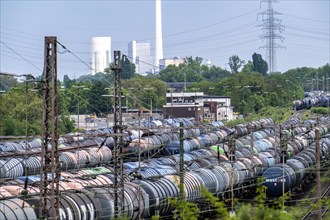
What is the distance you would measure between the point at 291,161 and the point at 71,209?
1828cm

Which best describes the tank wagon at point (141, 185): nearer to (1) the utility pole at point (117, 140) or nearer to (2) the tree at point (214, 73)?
(1) the utility pole at point (117, 140)

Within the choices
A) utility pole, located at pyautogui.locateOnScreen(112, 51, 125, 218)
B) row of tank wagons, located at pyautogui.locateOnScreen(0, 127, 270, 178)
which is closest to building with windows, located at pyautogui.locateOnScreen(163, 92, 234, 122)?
row of tank wagons, located at pyautogui.locateOnScreen(0, 127, 270, 178)

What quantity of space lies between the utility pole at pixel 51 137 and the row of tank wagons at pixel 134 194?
1.08 meters

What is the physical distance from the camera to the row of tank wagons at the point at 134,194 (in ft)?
69.5

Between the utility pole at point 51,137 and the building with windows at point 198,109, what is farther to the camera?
the building with windows at point 198,109

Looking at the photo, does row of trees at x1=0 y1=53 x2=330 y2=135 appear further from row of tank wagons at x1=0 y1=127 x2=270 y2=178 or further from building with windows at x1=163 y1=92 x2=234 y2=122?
row of tank wagons at x1=0 y1=127 x2=270 y2=178

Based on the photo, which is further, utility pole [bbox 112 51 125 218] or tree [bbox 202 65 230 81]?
tree [bbox 202 65 230 81]

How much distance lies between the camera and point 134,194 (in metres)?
25.0

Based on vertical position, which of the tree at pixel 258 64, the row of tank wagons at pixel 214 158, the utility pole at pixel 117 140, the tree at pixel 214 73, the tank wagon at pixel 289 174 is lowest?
the tank wagon at pixel 289 174

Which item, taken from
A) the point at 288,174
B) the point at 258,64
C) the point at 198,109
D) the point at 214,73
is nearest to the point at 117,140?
the point at 288,174

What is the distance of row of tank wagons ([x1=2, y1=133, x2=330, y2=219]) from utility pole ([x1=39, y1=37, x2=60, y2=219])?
1.08 m

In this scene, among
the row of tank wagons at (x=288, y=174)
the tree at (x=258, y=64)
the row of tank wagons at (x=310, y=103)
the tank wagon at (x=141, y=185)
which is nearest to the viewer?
the tank wagon at (x=141, y=185)

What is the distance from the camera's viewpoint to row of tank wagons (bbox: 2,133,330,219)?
21.2 m

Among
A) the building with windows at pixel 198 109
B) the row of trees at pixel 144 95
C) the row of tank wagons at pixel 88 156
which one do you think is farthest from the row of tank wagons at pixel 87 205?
the building with windows at pixel 198 109
